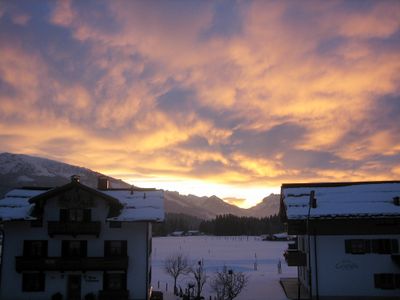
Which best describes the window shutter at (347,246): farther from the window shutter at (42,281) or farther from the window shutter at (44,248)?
the window shutter at (42,281)

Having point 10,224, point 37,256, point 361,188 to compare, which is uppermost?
point 361,188

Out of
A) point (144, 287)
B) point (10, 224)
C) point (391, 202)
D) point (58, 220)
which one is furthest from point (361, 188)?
point (10, 224)

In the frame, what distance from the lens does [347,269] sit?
41000 millimetres

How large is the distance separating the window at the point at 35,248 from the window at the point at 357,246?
88.9ft

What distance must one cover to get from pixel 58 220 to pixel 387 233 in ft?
96.9

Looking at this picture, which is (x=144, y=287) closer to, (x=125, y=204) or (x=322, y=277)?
(x=125, y=204)

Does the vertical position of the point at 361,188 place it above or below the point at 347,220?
above

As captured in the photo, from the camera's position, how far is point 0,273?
1598 inches

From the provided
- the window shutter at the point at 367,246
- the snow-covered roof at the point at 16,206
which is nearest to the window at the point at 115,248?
the snow-covered roof at the point at 16,206

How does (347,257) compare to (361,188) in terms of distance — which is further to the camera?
(361,188)

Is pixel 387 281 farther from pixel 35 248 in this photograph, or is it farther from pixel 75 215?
pixel 35 248

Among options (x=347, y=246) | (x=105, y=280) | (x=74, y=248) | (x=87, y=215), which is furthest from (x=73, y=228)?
(x=347, y=246)

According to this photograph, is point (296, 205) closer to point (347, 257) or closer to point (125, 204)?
point (347, 257)

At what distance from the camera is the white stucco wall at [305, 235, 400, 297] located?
4062 centimetres
